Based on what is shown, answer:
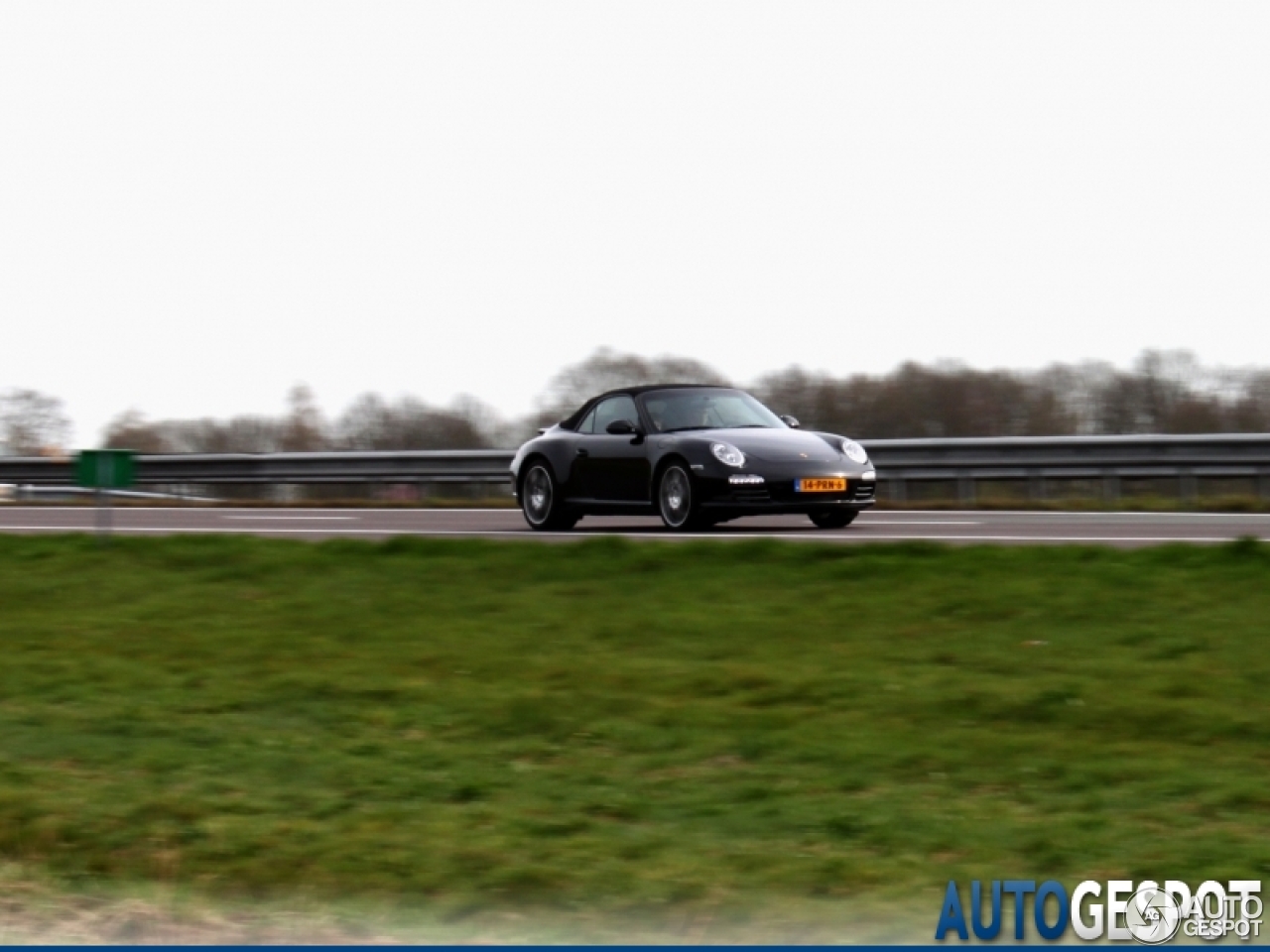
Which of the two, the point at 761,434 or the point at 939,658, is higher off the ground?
the point at 761,434

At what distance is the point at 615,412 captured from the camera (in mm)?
17141

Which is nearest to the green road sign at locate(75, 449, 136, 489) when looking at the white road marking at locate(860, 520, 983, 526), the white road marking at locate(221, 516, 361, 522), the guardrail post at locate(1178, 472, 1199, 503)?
the white road marking at locate(221, 516, 361, 522)

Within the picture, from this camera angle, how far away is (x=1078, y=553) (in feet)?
38.1

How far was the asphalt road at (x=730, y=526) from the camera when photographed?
15148 millimetres

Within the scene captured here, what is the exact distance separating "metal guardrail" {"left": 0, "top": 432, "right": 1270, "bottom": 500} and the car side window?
6.35 meters

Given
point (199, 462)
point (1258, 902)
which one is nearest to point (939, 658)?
point (1258, 902)

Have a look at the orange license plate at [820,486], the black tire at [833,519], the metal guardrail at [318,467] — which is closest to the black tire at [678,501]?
the orange license plate at [820,486]

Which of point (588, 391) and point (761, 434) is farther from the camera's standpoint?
point (588, 391)

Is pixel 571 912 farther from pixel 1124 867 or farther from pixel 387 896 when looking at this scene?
A: pixel 1124 867

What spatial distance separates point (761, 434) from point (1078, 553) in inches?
196

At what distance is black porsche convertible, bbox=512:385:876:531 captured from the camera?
15789 mm

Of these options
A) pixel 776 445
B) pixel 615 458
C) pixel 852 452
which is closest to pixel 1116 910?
pixel 776 445

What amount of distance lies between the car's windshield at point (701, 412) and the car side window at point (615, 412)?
15cm

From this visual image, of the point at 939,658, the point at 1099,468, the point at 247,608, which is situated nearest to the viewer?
the point at 939,658
